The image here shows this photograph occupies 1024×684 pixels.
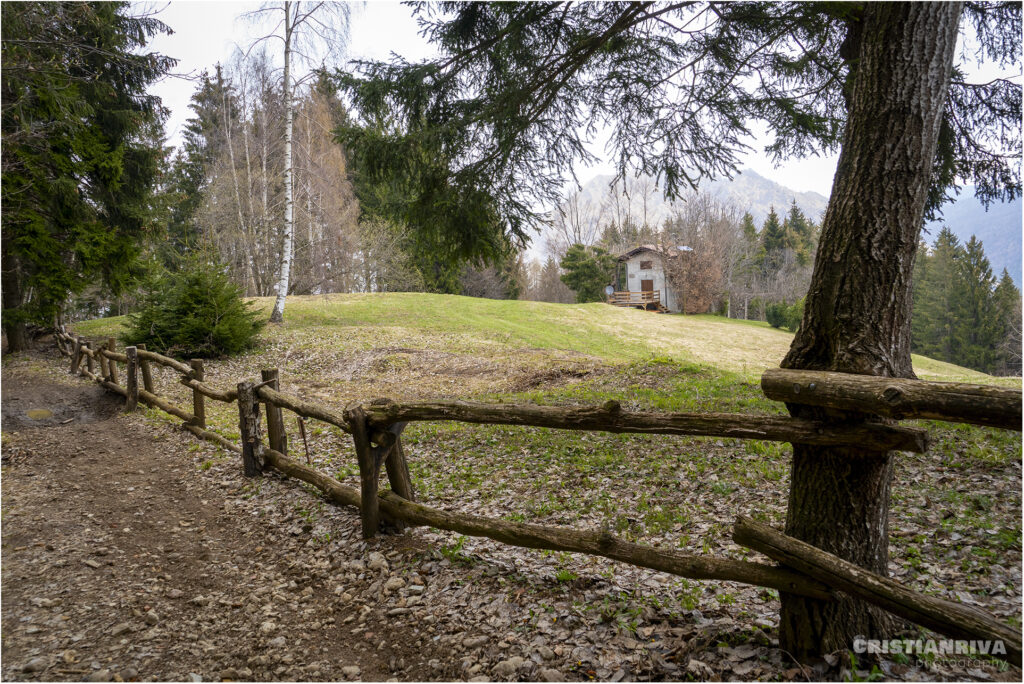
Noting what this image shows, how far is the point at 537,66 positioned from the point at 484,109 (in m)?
0.99

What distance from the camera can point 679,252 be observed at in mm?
35875

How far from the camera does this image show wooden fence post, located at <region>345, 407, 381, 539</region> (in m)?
4.55

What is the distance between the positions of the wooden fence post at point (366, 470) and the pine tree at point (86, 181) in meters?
9.99

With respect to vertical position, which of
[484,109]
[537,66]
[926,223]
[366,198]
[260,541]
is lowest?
[260,541]

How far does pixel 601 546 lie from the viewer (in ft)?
11.0

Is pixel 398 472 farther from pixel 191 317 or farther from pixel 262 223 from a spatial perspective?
pixel 262 223

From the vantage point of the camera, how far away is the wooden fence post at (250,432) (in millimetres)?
6402

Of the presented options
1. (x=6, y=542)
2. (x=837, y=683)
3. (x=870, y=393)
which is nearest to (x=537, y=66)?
(x=870, y=393)

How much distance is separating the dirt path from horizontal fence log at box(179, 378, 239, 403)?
921 mm

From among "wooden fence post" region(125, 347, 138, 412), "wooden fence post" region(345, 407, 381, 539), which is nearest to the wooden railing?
"wooden fence post" region(125, 347, 138, 412)

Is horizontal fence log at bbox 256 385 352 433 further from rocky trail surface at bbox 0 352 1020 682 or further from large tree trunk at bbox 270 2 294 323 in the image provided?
large tree trunk at bbox 270 2 294 323

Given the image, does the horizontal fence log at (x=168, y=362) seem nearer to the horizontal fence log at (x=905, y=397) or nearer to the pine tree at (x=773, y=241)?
the horizontal fence log at (x=905, y=397)

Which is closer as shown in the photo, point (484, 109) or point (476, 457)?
point (476, 457)

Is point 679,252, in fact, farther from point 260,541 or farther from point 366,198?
point 260,541
